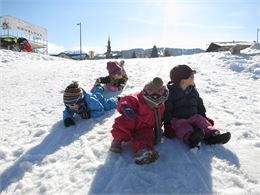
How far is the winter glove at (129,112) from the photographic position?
3322 mm

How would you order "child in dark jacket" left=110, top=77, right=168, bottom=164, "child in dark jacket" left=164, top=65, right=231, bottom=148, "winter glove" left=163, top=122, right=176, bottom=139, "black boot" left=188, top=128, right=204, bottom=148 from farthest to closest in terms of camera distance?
"winter glove" left=163, top=122, right=176, bottom=139 < "child in dark jacket" left=164, top=65, right=231, bottom=148 < "child in dark jacket" left=110, top=77, right=168, bottom=164 < "black boot" left=188, top=128, right=204, bottom=148

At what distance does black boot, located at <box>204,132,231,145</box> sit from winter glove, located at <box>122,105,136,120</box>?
98cm

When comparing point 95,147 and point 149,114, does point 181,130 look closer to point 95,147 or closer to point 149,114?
point 149,114

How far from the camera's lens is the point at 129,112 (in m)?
3.34

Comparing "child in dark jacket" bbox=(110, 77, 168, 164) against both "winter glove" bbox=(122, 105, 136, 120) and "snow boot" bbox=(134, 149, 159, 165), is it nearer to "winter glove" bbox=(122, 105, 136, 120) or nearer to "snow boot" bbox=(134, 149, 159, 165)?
"winter glove" bbox=(122, 105, 136, 120)

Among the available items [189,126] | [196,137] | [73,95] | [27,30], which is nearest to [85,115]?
[73,95]

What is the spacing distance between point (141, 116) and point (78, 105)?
5.20ft

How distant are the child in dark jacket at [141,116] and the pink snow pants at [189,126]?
0.87ft

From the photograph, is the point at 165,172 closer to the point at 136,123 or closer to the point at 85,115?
the point at 136,123

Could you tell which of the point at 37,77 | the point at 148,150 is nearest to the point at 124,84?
the point at 37,77

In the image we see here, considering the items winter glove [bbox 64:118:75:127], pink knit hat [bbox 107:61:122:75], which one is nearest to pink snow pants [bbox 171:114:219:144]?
winter glove [bbox 64:118:75:127]

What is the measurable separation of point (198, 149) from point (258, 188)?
0.84 meters

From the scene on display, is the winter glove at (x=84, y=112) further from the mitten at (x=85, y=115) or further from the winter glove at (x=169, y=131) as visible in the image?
the winter glove at (x=169, y=131)

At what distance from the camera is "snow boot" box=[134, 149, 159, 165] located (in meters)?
3.07
